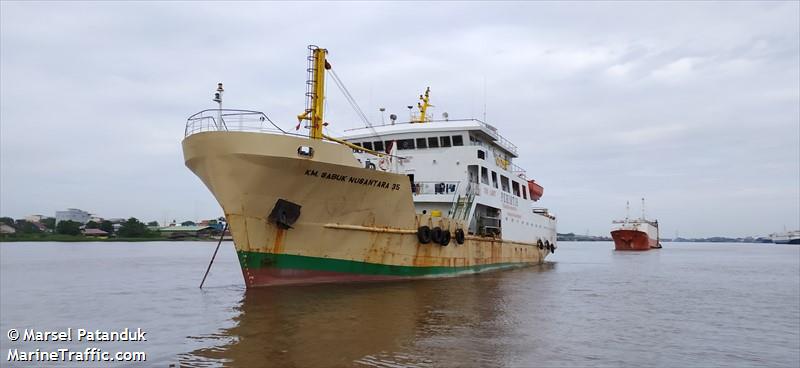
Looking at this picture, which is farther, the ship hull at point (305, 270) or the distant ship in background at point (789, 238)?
the distant ship in background at point (789, 238)

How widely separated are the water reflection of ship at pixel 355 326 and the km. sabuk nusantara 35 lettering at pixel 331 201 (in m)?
0.86

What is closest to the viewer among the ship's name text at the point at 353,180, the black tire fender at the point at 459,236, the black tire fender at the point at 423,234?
the ship's name text at the point at 353,180

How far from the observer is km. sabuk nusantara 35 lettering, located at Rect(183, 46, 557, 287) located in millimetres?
12750

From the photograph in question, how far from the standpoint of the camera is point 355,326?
930cm

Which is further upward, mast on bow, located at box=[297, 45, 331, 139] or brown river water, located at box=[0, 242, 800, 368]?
mast on bow, located at box=[297, 45, 331, 139]

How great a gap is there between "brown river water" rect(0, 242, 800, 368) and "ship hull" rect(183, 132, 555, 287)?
26.0 inches

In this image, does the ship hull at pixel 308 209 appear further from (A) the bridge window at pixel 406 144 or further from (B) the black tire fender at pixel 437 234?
(A) the bridge window at pixel 406 144

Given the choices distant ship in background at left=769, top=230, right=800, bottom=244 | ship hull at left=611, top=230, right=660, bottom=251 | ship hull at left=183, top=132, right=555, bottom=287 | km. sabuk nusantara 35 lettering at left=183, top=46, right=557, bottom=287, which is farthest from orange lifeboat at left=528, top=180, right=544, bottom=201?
distant ship in background at left=769, top=230, right=800, bottom=244

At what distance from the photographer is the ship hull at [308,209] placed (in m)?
12.6

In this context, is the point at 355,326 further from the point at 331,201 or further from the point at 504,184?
the point at 504,184

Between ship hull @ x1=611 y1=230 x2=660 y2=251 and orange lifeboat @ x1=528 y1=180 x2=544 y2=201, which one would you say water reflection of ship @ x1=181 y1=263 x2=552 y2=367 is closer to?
orange lifeboat @ x1=528 y1=180 x2=544 y2=201

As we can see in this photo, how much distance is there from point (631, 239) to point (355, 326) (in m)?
69.4

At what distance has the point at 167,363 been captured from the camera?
6.81 m

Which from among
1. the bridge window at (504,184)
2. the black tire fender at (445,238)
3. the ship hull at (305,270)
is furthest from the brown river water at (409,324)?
the bridge window at (504,184)
